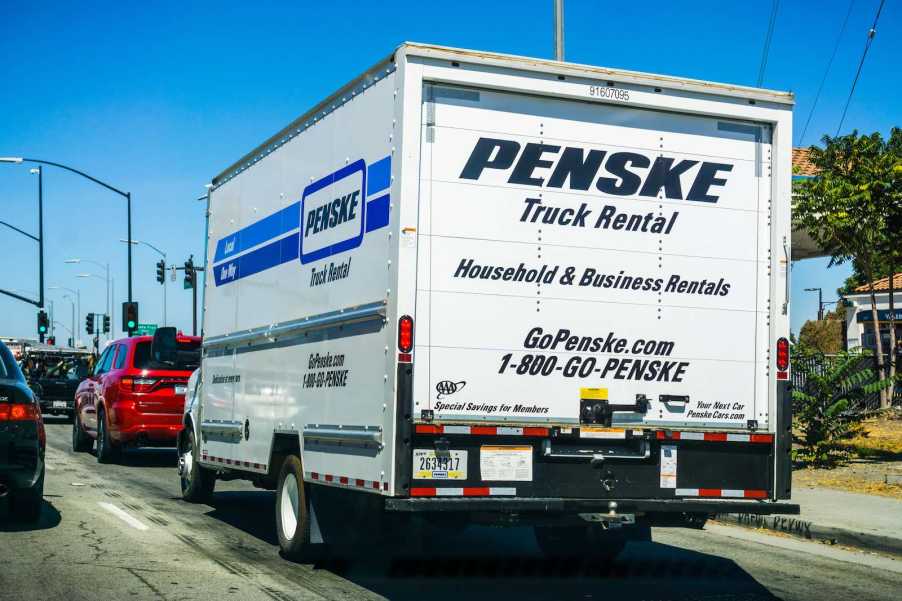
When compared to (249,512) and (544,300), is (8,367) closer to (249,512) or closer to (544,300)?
(249,512)

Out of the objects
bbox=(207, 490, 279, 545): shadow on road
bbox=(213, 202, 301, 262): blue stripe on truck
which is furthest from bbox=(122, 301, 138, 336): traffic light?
bbox=(213, 202, 301, 262): blue stripe on truck

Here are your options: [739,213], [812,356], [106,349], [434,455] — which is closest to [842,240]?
[812,356]

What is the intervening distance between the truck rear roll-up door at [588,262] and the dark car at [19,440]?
4.61m

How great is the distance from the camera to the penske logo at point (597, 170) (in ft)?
25.2

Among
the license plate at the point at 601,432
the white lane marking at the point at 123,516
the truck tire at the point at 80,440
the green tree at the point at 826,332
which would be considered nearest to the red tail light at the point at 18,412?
the white lane marking at the point at 123,516

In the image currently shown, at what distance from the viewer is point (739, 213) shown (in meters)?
8.28

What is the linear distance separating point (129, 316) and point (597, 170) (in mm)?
31779

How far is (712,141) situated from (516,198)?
5.18 feet

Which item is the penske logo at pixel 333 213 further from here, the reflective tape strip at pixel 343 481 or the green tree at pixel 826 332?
the green tree at pixel 826 332

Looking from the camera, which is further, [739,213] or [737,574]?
[737,574]

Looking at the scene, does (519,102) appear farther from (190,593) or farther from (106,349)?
(106,349)

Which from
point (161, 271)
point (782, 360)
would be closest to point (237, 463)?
point (782, 360)

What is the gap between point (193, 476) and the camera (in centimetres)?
1272

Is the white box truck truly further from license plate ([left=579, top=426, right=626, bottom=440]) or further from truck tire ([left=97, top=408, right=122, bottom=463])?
truck tire ([left=97, top=408, right=122, bottom=463])
